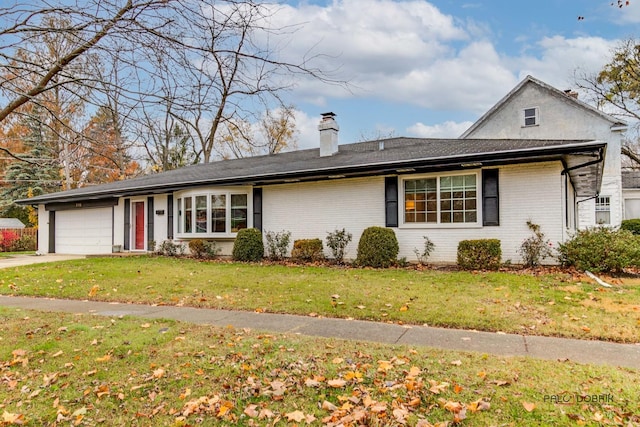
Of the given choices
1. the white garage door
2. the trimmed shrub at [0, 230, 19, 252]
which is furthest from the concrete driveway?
the trimmed shrub at [0, 230, 19, 252]

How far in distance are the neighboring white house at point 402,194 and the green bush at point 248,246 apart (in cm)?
81

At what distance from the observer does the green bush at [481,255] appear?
9.22 metres

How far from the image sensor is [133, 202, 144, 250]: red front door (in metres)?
15.9

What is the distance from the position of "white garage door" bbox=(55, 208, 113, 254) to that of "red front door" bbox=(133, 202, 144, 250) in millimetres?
1460

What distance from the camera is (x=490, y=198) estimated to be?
390 inches

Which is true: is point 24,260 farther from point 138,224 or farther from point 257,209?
Answer: point 257,209

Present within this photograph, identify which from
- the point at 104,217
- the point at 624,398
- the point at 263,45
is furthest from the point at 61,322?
the point at 104,217

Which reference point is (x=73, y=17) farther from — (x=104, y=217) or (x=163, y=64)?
(x=104, y=217)

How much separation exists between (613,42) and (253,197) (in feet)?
75.8

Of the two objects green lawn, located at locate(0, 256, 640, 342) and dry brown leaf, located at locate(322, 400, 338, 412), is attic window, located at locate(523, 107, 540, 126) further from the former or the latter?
dry brown leaf, located at locate(322, 400, 338, 412)

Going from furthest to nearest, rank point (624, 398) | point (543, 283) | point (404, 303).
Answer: point (543, 283), point (404, 303), point (624, 398)

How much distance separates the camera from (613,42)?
2248 cm

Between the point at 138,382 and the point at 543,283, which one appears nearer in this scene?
the point at 138,382

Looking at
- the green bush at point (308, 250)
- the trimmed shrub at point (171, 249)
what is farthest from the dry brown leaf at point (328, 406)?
the trimmed shrub at point (171, 249)
